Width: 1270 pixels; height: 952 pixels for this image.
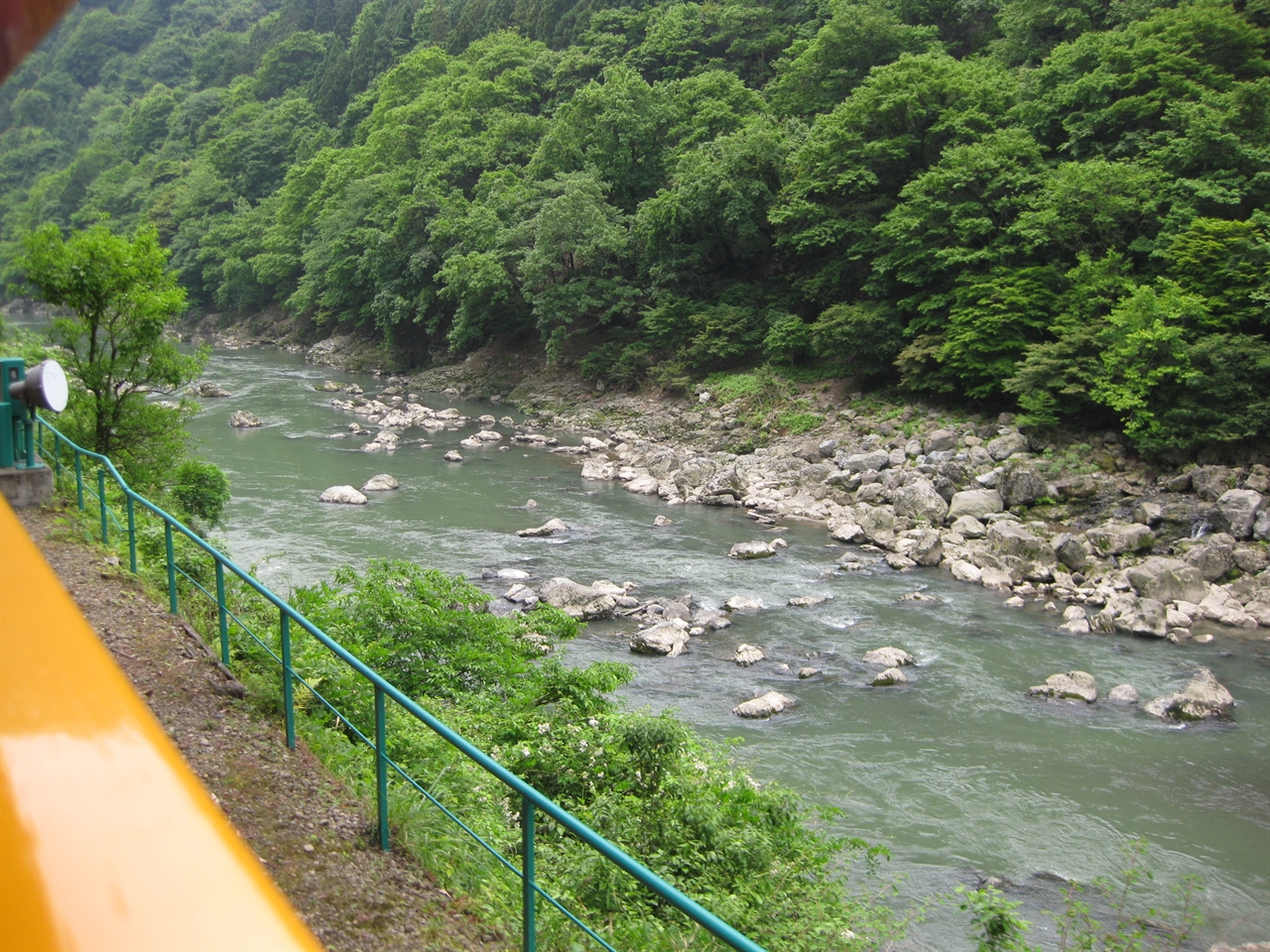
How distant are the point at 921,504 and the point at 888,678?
8161 mm

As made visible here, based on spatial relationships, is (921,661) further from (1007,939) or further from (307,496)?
(307,496)

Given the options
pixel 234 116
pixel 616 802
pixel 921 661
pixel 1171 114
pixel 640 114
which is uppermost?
pixel 234 116

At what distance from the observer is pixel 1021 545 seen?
18.2 m

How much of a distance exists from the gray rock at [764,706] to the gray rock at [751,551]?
650cm

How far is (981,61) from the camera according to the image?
32375 millimetres

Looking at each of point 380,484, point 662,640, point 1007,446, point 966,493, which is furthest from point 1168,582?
point 380,484

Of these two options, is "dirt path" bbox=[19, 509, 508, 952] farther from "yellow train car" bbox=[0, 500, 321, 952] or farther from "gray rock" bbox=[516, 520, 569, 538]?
"gray rock" bbox=[516, 520, 569, 538]

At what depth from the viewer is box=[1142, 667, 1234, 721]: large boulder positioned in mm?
12414

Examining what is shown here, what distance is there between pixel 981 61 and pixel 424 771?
32.5 metres

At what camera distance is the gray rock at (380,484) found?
74.6 feet

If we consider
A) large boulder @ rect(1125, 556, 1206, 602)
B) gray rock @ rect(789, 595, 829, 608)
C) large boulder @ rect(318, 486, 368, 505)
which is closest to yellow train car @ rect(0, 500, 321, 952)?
gray rock @ rect(789, 595, 829, 608)

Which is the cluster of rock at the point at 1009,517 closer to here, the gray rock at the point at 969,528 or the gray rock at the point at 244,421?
the gray rock at the point at 969,528

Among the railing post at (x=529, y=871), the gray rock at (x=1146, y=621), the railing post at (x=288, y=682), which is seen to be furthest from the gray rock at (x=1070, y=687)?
the railing post at (x=529, y=871)

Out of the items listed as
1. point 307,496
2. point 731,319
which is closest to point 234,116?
point 731,319
